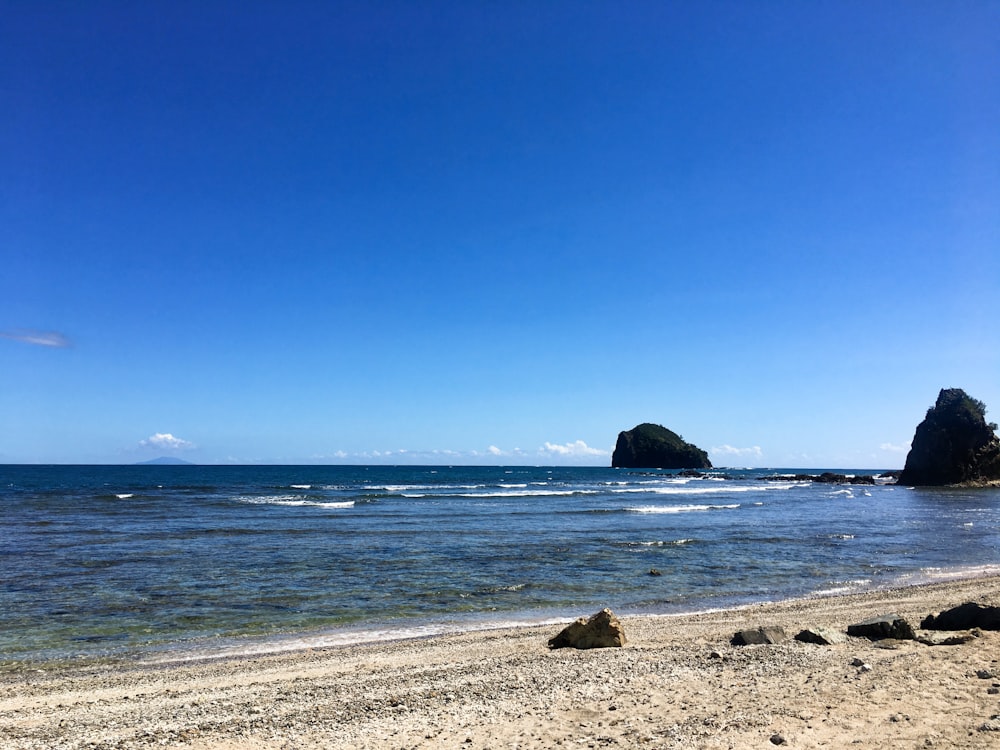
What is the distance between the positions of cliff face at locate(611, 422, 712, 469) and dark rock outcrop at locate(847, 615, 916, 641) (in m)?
169

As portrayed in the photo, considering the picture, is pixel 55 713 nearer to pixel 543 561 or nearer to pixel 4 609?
pixel 4 609

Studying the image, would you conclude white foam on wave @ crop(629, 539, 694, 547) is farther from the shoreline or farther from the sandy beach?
the sandy beach

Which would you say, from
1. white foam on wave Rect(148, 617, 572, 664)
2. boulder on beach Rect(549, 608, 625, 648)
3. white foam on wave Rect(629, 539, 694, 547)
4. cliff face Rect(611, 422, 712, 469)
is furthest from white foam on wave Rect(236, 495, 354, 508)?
cliff face Rect(611, 422, 712, 469)

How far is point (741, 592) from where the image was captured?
16766 mm

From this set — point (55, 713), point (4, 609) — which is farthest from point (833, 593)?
point (4, 609)

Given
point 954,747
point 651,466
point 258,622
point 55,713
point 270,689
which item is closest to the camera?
point 954,747

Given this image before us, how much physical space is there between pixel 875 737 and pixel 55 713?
9379 millimetres

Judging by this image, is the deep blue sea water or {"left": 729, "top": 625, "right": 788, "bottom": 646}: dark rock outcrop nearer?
{"left": 729, "top": 625, "right": 788, "bottom": 646}: dark rock outcrop

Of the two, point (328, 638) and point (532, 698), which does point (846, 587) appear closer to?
point (532, 698)

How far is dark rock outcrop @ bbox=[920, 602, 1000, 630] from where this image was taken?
34.3 feet

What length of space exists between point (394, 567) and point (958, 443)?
77388mm

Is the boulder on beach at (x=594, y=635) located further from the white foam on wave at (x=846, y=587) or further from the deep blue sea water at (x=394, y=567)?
the white foam on wave at (x=846, y=587)

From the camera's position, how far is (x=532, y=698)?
7707 mm

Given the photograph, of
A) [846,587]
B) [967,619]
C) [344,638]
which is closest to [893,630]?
[967,619]
